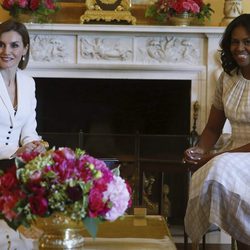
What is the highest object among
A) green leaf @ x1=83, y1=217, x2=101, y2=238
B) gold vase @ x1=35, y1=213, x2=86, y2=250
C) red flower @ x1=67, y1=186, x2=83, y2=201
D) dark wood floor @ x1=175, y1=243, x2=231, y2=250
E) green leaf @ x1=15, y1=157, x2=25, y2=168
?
green leaf @ x1=15, y1=157, x2=25, y2=168

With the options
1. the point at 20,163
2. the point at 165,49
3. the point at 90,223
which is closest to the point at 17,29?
the point at 165,49

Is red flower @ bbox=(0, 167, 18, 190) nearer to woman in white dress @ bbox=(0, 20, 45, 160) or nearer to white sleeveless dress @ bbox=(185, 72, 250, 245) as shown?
white sleeveless dress @ bbox=(185, 72, 250, 245)

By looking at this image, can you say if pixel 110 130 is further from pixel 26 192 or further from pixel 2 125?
pixel 26 192

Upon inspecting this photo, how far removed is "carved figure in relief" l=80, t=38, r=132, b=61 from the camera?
4379 millimetres

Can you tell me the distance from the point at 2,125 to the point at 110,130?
1.54 m

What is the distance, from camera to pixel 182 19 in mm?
4309

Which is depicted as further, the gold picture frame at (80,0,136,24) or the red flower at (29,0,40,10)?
the gold picture frame at (80,0,136,24)

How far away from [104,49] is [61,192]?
2.79 metres

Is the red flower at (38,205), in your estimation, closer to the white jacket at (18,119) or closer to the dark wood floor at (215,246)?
the white jacket at (18,119)

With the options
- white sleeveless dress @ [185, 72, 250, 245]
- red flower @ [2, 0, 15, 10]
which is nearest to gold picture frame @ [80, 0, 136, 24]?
red flower @ [2, 0, 15, 10]

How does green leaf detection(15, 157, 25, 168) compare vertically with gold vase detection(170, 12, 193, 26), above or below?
below

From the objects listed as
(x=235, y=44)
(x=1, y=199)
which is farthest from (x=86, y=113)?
(x=1, y=199)

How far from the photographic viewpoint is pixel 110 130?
4.54m

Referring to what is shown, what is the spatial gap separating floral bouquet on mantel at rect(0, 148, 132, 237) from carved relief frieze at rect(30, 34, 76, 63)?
269 cm
